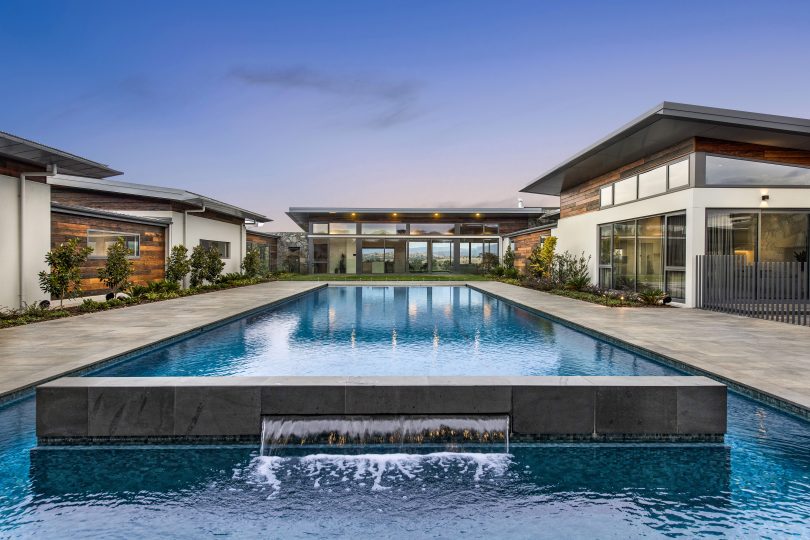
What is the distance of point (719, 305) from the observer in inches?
474

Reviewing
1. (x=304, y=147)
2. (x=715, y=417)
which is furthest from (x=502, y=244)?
(x=715, y=417)

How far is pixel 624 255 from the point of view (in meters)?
16.5

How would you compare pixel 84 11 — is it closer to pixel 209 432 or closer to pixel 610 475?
pixel 209 432

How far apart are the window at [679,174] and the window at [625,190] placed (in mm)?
2081

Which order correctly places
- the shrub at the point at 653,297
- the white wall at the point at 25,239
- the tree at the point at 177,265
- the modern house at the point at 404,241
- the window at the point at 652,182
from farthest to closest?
1. the modern house at the point at 404,241
2. the tree at the point at 177,265
3. the window at the point at 652,182
4. the shrub at the point at 653,297
5. the white wall at the point at 25,239

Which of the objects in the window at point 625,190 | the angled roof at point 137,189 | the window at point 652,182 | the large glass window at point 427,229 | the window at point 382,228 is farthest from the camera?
the large glass window at point 427,229

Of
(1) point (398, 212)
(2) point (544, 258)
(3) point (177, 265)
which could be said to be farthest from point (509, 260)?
(3) point (177, 265)

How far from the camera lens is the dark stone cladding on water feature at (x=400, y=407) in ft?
13.6

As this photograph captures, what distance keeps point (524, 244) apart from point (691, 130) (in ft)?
53.1

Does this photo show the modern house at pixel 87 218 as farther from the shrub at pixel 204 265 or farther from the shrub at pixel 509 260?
the shrub at pixel 509 260

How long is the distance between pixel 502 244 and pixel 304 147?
15687 mm

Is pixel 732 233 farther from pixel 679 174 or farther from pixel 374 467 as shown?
pixel 374 467

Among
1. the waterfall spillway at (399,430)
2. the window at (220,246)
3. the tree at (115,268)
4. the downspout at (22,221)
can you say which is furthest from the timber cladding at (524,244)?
the waterfall spillway at (399,430)

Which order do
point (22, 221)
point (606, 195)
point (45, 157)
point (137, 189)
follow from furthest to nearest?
point (137, 189)
point (606, 195)
point (22, 221)
point (45, 157)
